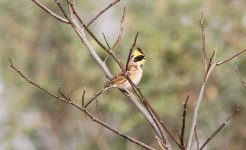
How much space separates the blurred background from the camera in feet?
41.6

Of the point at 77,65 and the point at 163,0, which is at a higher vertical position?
the point at 77,65

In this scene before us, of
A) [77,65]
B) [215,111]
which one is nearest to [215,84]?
[215,111]

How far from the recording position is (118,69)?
11242mm

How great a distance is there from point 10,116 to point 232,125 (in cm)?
552

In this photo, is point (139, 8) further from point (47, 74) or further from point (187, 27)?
point (47, 74)

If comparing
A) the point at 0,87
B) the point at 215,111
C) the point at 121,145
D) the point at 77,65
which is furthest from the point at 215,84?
the point at 0,87

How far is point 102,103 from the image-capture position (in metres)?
13.8

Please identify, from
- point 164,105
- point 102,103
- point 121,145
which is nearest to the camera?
point 164,105

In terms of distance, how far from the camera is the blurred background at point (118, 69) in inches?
500

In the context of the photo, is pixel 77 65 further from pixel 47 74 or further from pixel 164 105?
pixel 164 105

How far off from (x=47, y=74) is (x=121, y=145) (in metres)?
2.86

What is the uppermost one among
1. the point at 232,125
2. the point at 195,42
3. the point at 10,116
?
the point at 10,116

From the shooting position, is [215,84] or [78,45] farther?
[78,45]

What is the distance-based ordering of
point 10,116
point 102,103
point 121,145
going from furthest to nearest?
point 10,116, point 121,145, point 102,103
